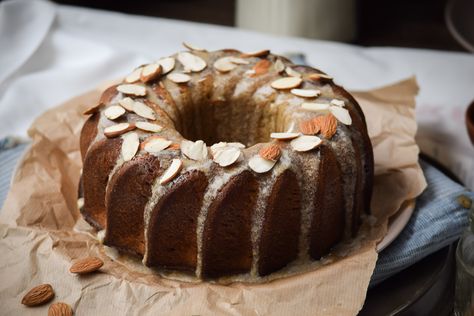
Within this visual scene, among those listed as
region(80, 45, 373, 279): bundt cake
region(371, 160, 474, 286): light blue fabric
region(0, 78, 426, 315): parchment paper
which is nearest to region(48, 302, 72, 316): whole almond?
region(0, 78, 426, 315): parchment paper

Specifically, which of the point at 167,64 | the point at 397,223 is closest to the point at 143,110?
the point at 167,64

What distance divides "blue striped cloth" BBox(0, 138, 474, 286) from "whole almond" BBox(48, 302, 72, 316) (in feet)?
1.21

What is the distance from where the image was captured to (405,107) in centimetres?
155

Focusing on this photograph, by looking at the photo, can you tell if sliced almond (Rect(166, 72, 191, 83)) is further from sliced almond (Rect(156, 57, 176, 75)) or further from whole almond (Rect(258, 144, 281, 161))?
whole almond (Rect(258, 144, 281, 161))

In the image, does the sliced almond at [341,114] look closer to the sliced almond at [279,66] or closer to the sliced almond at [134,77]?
the sliced almond at [279,66]

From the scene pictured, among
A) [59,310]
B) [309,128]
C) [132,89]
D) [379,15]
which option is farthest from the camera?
[379,15]

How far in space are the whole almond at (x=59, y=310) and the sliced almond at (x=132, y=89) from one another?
402 mm

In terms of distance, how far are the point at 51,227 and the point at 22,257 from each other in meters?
0.11

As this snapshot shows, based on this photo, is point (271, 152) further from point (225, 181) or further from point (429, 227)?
point (429, 227)

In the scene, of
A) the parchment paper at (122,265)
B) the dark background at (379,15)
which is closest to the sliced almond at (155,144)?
the parchment paper at (122,265)

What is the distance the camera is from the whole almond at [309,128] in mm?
1210

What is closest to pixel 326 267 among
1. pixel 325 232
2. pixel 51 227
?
pixel 325 232

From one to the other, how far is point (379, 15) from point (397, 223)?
170 cm

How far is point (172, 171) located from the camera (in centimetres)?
115
